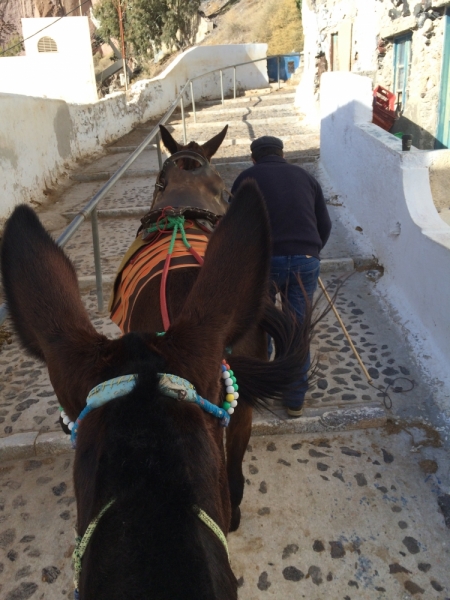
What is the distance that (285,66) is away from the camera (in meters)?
23.4

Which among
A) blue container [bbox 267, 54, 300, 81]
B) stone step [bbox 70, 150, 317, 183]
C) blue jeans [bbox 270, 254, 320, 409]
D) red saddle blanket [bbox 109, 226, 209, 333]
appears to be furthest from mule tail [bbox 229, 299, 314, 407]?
blue container [bbox 267, 54, 300, 81]

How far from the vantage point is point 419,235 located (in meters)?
4.23

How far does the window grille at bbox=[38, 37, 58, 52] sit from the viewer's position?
14.1 m

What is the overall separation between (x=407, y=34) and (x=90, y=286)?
6341 millimetres

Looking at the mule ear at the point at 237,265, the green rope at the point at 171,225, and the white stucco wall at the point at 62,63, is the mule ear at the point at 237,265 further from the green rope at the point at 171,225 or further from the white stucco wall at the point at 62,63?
the white stucco wall at the point at 62,63

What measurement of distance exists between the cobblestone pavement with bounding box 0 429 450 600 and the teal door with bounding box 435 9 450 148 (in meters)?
5.38

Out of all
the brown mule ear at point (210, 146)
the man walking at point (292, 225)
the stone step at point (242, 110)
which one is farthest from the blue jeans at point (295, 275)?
the stone step at point (242, 110)

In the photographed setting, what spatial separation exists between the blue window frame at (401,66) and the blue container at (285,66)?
618 inches

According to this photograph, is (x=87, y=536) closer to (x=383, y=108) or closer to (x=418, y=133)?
(x=418, y=133)

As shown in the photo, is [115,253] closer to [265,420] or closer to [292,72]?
[265,420]

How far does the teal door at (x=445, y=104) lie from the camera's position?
6715mm

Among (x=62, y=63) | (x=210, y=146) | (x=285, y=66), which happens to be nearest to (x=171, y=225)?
(x=210, y=146)

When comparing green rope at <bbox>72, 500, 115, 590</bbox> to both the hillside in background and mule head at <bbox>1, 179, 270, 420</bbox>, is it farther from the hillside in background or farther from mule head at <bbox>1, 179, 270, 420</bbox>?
the hillside in background

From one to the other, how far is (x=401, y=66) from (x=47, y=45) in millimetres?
10658
